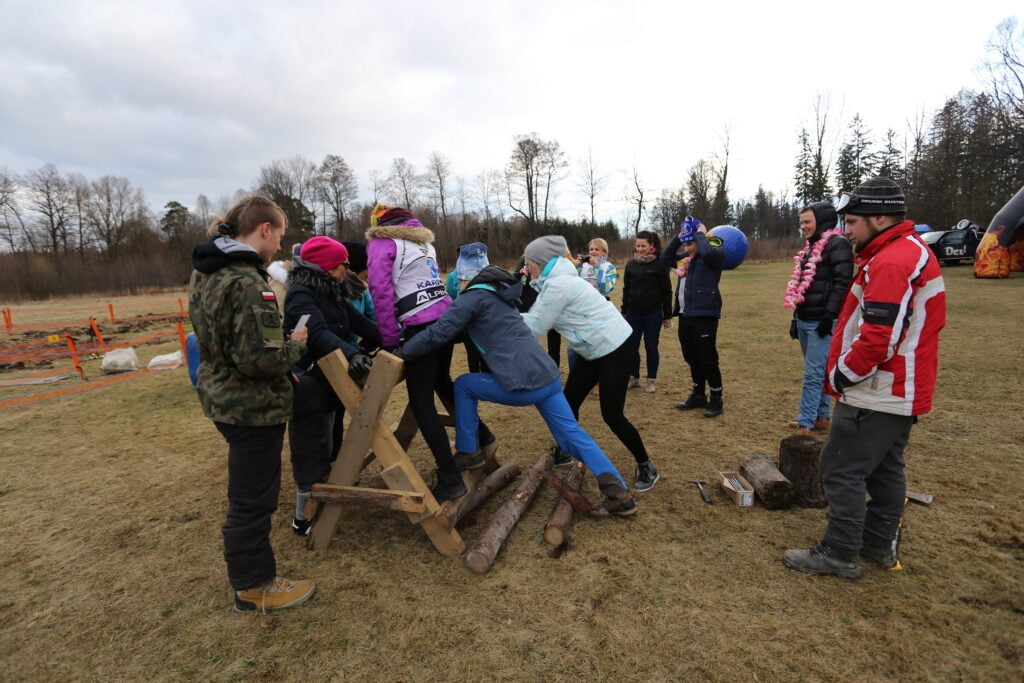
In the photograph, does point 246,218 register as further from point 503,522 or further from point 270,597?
point 503,522

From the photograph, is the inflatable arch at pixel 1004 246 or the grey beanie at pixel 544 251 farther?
the inflatable arch at pixel 1004 246

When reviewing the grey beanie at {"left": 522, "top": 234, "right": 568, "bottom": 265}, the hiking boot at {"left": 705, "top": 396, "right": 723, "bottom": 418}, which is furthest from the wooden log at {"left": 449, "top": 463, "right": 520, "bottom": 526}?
the hiking boot at {"left": 705, "top": 396, "right": 723, "bottom": 418}

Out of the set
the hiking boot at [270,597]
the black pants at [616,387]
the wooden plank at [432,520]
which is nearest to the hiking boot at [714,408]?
the black pants at [616,387]

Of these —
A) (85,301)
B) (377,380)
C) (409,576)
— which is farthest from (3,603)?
(85,301)

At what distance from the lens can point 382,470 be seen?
2.99 meters

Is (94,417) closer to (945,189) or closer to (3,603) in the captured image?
(3,603)

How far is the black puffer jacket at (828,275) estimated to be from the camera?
4.22 m

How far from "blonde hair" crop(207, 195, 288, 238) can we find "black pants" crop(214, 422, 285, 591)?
0.96 meters

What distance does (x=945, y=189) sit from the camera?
101 ft

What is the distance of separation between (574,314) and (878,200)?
184cm

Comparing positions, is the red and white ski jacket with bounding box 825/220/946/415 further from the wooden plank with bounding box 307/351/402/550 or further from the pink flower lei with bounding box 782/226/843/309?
the wooden plank with bounding box 307/351/402/550

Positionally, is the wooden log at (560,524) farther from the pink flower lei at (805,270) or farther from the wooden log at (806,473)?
the pink flower lei at (805,270)

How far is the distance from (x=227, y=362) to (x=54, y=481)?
3.68m

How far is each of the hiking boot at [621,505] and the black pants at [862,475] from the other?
1.14m
